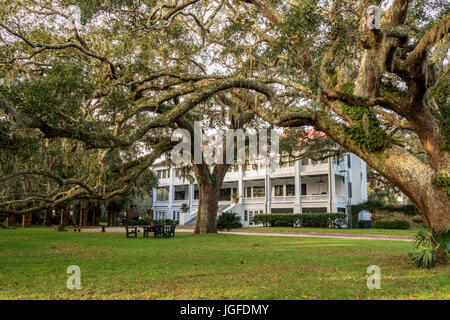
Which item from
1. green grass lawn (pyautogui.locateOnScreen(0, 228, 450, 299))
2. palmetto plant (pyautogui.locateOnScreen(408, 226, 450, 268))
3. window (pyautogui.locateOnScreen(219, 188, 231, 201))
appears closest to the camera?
green grass lawn (pyautogui.locateOnScreen(0, 228, 450, 299))

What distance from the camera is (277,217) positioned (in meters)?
34.0

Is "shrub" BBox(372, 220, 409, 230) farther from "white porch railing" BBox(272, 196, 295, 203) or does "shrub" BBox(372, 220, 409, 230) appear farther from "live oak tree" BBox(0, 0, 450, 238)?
"live oak tree" BBox(0, 0, 450, 238)

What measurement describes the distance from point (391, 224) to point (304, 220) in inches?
300

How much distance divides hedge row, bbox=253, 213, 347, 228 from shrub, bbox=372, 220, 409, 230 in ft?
10.1

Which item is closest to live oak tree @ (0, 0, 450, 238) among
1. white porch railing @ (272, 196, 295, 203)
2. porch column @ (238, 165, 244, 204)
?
white porch railing @ (272, 196, 295, 203)

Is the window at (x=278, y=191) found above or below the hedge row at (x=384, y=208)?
above

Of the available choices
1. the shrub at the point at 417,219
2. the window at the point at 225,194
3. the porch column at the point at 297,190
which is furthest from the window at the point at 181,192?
the shrub at the point at 417,219

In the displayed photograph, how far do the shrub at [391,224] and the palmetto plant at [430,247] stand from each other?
23700 millimetres

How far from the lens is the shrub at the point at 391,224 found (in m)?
29.2

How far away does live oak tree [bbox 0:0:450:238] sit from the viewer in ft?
26.5

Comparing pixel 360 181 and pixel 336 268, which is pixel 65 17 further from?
pixel 360 181

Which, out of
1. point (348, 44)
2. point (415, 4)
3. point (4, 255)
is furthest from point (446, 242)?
point (4, 255)

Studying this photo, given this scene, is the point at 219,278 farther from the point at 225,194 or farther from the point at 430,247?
the point at 225,194

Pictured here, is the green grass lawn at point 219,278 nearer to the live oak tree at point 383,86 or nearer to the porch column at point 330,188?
the live oak tree at point 383,86
